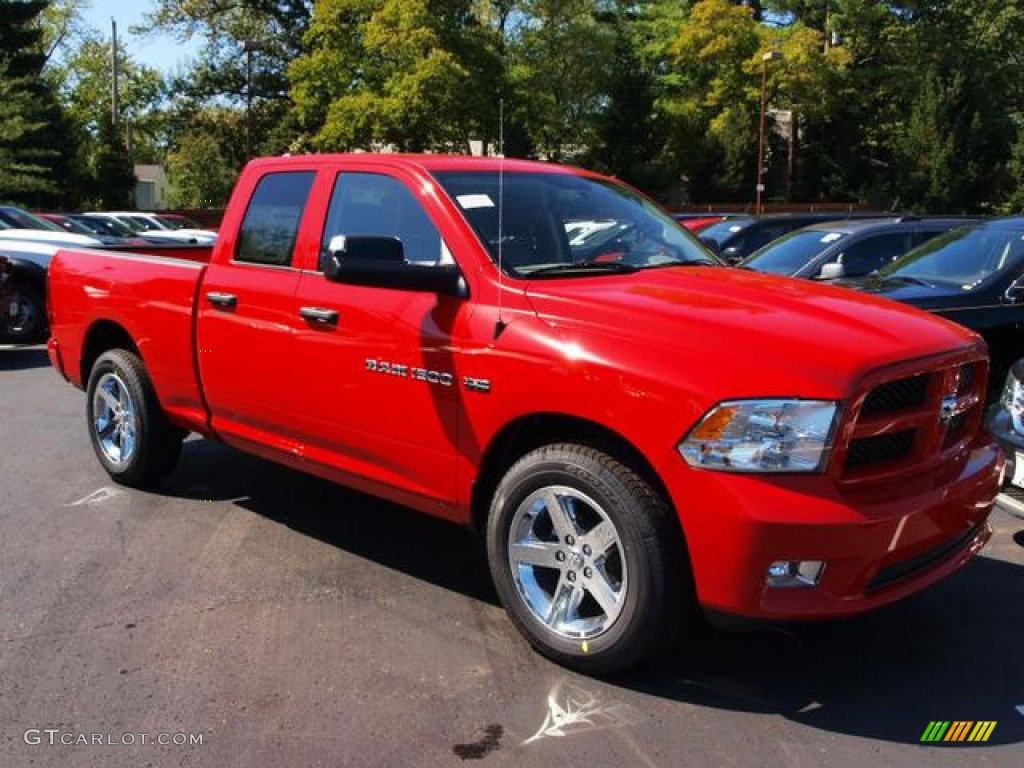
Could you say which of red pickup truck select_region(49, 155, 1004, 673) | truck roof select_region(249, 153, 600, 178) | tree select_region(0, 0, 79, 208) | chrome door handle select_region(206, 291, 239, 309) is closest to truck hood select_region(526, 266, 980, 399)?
red pickup truck select_region(49, 155, 1004, 673)

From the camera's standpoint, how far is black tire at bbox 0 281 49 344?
12.2 m

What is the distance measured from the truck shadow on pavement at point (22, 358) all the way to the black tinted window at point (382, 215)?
25.7 feet

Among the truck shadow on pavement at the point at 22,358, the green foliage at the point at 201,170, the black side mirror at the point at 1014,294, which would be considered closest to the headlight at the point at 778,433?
the black side mirror at the point at 1014,294

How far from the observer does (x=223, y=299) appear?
473 cm

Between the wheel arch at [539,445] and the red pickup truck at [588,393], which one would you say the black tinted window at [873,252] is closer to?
the red pickup truck at [588,393]

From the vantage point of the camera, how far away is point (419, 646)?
3.76 m

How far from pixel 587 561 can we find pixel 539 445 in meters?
0.49

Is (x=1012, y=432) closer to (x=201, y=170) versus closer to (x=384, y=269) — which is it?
(x=384, y=269)

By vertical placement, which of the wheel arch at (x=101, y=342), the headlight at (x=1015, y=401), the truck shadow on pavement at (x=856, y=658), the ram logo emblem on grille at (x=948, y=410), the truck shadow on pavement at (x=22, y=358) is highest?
the ram logo emblem on grille at (x=948, y=410)

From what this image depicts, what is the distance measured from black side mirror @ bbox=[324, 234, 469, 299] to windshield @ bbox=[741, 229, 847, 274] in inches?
247

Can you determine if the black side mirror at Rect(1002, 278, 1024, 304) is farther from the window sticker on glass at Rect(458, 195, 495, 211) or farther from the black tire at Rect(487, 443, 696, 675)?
the black tire at Rect(487, 443, 696, 675)

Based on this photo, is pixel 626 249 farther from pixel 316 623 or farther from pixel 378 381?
pixel 316 623

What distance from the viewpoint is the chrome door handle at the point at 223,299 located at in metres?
4.69

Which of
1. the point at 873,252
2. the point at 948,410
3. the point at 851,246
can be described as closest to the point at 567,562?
the point at 948,410
